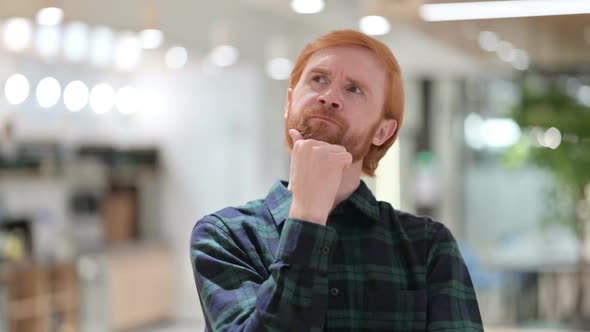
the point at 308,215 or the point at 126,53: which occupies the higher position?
the point at 126,53

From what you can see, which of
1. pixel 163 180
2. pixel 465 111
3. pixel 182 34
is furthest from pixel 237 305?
pixel 465 111

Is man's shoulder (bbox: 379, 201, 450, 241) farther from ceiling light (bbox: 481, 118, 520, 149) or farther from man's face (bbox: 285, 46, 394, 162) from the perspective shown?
ceiling light (bbox: 481, 118, 520, 149)

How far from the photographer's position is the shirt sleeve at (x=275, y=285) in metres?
1.30

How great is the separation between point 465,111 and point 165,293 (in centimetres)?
441

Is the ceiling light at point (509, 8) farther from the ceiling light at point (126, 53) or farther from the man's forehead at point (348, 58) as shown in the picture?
the ceiling light at point (126, 53)

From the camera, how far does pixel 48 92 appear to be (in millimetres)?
8875

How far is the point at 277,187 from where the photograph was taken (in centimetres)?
161

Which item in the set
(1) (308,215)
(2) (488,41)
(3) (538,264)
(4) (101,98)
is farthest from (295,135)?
(4) (101,98)

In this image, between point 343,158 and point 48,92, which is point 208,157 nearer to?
point 48,92

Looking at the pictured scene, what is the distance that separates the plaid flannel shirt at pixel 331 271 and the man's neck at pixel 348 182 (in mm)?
14

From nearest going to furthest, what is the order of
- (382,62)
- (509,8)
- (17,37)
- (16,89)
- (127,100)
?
(382,62) < (509,8) < (17,37) < (16,89) < (127,100)

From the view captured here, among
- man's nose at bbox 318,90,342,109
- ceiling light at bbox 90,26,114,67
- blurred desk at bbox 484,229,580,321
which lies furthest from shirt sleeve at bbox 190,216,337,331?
blurred desk at bbox 484,229,580,321

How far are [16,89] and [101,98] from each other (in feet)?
4.89

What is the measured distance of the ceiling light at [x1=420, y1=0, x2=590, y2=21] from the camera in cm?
306
